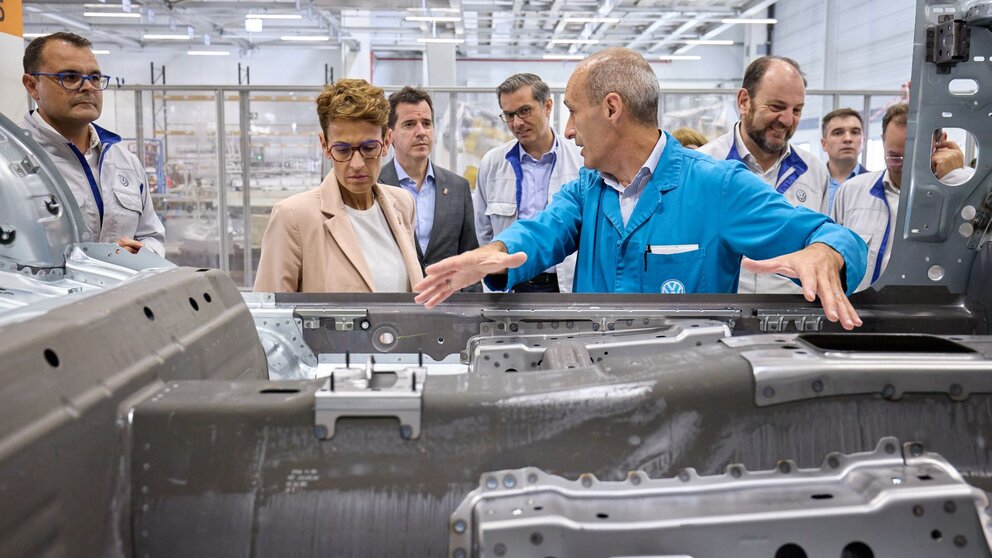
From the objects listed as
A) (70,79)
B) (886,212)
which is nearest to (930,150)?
(886,212)

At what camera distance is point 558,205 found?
3186mm

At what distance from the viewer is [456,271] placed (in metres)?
2.48

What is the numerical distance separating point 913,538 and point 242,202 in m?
7.44

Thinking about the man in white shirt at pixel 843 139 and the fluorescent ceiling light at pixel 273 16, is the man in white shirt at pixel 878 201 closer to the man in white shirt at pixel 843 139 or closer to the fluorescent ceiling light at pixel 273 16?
the man in white shirt at pixel 843 139

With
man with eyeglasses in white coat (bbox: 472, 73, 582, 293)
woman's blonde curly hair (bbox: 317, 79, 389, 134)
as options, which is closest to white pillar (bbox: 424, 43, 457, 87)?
man with eyeglasses in white coat (bbox: 472, 73, 582, 293)

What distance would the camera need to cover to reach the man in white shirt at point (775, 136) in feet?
13.2

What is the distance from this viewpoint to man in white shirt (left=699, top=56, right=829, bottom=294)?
403cm

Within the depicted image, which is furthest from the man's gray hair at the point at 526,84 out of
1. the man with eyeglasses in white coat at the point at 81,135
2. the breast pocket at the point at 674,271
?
the man with eyeglasses in white coat at the point at 81,135

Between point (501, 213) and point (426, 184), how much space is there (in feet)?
1.64

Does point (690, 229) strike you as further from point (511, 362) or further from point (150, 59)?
point (150, 59)

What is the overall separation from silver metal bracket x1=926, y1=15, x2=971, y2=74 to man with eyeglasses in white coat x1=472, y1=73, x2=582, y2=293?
252cm

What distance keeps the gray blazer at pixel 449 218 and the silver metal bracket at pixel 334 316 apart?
174 cm

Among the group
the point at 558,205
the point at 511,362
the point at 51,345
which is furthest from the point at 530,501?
the point at 558,205

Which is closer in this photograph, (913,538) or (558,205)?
(913,538)
